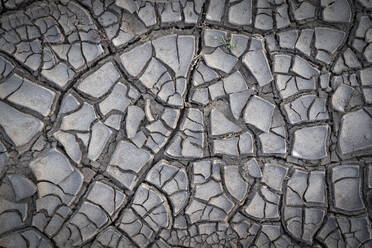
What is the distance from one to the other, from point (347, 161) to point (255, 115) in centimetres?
77

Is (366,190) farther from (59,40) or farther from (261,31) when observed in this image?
(59,40)

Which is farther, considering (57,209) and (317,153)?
(317,153)

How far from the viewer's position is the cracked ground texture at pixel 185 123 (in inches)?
106

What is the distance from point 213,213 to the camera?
2754 millimetres

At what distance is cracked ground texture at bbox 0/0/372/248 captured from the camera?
2.69 meters

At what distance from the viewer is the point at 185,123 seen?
110 inches

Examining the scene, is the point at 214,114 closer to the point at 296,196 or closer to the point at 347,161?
the point at 296,196

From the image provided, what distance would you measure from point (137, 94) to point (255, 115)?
904mm

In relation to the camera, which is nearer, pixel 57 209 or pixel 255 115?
pixel 57 209

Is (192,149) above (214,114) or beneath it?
beneath

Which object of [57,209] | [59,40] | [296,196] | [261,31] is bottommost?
[57,209]

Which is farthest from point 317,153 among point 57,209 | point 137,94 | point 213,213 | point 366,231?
point 57,209

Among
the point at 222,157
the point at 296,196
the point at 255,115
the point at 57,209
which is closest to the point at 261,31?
the point at 255,115

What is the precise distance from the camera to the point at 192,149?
279cm
